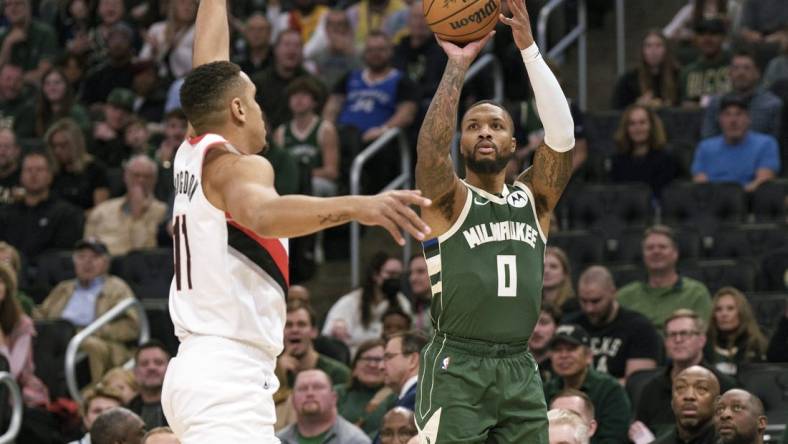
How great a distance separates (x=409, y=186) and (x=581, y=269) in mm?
2152

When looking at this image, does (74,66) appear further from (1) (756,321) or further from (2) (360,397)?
(1) (756,321)

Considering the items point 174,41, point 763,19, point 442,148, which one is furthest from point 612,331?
point 174,41

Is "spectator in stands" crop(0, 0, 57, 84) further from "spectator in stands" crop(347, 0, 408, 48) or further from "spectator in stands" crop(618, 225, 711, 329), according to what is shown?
"spectator in stands" crop(618, 225, 711, 329)

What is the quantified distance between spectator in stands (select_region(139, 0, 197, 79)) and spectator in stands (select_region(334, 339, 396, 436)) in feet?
19.2

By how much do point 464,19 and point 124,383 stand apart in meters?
4.88

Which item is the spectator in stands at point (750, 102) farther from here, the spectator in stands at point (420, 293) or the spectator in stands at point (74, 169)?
the spectator in stands at point (74, 169)

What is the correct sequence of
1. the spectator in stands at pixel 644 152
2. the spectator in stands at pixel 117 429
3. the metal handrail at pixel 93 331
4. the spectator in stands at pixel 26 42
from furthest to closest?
1. the spectator in stands at pixel 26 42
2. the spectator in stands at pixel 644 152
3. the metal handrail at pixel 93 331
4. the spectator in stands at pixel 117 429

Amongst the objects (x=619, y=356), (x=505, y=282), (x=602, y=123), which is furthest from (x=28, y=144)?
(x=505, y=282)

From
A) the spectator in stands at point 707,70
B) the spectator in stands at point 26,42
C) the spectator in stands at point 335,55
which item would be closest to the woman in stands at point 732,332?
the spectator in stands at point 707,70

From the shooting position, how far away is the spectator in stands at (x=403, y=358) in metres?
9.02

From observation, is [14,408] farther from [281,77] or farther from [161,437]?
[281,77]

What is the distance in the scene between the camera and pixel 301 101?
12727 millimetres

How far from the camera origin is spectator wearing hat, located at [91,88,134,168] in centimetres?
1409

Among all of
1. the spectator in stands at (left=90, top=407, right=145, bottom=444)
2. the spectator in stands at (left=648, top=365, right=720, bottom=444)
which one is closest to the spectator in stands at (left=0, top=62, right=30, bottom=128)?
the spectator in stands at (left=90, top=407, right=145, bottom=444)
